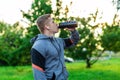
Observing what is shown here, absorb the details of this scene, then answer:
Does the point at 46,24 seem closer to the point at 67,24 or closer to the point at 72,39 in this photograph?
the point at 67,24

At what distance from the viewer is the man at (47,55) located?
5035 millimetres

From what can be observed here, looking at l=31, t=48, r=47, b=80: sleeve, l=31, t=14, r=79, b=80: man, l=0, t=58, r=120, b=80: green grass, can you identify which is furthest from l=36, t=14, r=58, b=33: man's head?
l=0, t=58, r=120, b=80: green grass

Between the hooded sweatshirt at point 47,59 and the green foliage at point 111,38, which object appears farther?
the green foliage at point 111,38

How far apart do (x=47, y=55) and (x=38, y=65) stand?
0.18 meters

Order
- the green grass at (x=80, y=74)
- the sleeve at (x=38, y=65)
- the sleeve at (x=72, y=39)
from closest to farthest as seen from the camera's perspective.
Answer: the sleeve at (x=38, y=65)
the sleeve at (x=72, y=39)
the green grass at (x=80, y=74)

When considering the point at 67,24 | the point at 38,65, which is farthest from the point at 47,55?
the point at 67,24

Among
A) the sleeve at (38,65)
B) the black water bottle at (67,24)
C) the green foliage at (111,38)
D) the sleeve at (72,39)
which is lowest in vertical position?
the green foliage at (111,38)

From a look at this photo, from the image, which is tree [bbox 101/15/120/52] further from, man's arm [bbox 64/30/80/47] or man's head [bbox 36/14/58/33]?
man's head [bbox 36/14/58/33]

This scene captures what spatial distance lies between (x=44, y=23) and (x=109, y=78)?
495 inches

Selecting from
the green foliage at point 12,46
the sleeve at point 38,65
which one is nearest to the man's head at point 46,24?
the sleeve at point 38,65

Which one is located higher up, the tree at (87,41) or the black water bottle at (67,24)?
the black water bottle at (67,24)

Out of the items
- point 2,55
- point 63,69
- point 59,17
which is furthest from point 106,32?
point 63,69

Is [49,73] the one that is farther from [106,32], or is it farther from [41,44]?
[106,32]

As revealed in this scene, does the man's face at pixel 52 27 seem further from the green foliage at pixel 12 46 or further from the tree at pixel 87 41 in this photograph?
the green foliage at pixel 12 46
